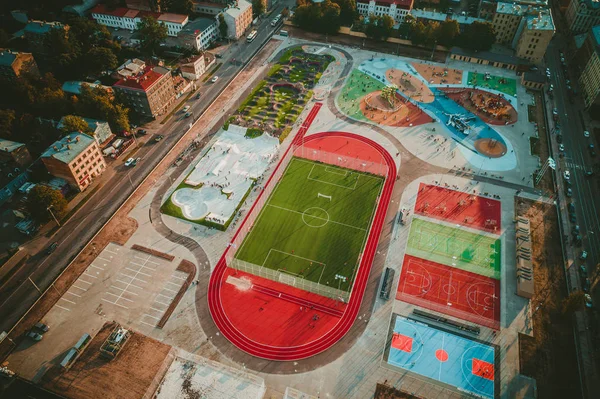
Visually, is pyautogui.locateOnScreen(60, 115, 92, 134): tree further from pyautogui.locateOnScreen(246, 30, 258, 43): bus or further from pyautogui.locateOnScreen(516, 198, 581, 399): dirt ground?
pyautogui.locateOnScreen(516, 198, 581, 399): dirt ground

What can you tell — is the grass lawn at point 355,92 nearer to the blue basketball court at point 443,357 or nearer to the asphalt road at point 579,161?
the asphalt road at point 579,161

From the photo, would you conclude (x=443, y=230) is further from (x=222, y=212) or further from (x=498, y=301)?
(x=222, y=212)

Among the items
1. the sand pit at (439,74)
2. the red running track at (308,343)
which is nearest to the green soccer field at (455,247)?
the red running track at (308,343)

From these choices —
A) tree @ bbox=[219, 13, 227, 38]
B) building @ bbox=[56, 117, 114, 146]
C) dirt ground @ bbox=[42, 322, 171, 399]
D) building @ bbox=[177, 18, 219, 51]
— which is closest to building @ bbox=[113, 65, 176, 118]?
building @ bbox=[56, 117, 114, 146]

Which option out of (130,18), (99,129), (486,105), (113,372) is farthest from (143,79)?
(486,105)

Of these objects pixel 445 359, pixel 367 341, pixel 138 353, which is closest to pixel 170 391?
pixel 138 353
